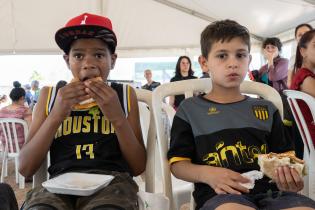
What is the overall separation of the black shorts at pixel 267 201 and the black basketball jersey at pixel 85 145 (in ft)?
1.38

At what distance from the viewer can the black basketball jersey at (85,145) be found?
123cm

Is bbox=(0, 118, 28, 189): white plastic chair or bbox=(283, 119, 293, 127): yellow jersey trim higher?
bbox=(283, 119, 293, 127): yellow jersey trim

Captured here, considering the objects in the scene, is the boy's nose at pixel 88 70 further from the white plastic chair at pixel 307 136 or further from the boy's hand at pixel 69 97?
the white plastic chair at pixel 307 136

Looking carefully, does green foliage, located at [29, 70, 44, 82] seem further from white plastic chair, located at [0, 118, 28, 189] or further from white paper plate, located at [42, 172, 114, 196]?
white paper plate, located at [42, 172, 114, 196]

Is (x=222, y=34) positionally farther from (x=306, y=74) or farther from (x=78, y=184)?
(x=306, y=74)

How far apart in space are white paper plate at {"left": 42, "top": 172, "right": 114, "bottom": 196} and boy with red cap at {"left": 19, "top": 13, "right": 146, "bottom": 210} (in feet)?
0.15

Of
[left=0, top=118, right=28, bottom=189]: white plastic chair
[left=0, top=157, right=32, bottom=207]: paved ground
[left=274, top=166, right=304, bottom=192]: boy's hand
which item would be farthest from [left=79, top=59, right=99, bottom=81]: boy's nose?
[left=0, top=118, right=28, bottom=189]: white plastic chair

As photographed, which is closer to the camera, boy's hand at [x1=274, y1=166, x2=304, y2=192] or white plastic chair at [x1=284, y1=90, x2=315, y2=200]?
boy's hand at [x1=274, y1=166, x2=304, y2=192]

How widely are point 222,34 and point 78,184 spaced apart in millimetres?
785

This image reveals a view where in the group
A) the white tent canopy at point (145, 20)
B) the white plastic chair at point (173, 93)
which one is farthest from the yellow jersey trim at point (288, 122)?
the white tent canopy at point (145, 20)

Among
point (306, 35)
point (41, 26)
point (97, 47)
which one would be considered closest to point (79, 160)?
point (97, 47)

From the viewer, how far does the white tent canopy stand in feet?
19.8

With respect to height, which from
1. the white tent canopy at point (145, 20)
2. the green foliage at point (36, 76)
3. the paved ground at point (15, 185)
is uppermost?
the white tent canopy at point (145, 20)

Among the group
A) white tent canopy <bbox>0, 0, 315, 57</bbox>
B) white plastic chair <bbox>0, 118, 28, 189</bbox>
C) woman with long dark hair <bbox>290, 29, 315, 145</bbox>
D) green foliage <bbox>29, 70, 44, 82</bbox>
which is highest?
white tent canopy <bbox>0, 0, 315, 57</bbox>
